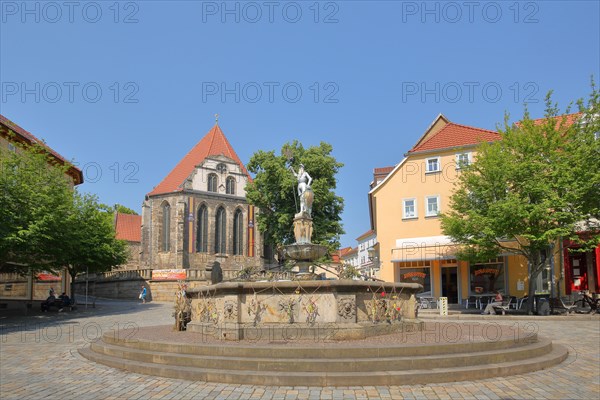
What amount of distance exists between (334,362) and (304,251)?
5327 millimetres

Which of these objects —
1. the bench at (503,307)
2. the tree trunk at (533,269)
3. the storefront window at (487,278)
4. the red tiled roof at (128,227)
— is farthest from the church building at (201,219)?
the tree trunk at (533,269)

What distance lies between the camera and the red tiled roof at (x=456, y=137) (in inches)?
1211

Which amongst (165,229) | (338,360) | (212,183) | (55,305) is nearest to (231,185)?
(212,183)

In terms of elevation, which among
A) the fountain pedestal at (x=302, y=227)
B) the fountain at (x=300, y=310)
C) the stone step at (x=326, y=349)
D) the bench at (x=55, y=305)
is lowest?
the bench at (x=55, y=305)

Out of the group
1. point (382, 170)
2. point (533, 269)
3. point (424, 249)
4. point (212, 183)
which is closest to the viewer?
point (533, 269)

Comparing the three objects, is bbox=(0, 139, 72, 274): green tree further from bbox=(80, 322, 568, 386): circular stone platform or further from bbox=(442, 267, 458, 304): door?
bbox=(442, 267, 458, 304): door

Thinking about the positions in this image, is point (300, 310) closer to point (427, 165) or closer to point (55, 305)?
point (427, 165)

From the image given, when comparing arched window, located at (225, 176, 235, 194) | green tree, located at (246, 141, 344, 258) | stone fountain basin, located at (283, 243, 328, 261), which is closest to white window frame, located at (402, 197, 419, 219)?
green tree, located at (246, 141, 344, 258)

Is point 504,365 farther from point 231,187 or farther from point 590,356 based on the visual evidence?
point 231,187

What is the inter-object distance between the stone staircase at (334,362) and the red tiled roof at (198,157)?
5185 centimetres

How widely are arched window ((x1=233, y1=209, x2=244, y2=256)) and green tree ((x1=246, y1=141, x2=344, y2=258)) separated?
72.3ft

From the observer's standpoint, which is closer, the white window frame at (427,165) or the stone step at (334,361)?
the stone step at (334,361)

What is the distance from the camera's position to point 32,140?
36.8 metres

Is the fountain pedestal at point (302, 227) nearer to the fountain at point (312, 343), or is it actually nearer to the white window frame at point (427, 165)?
the fountain at point (312, 343)
